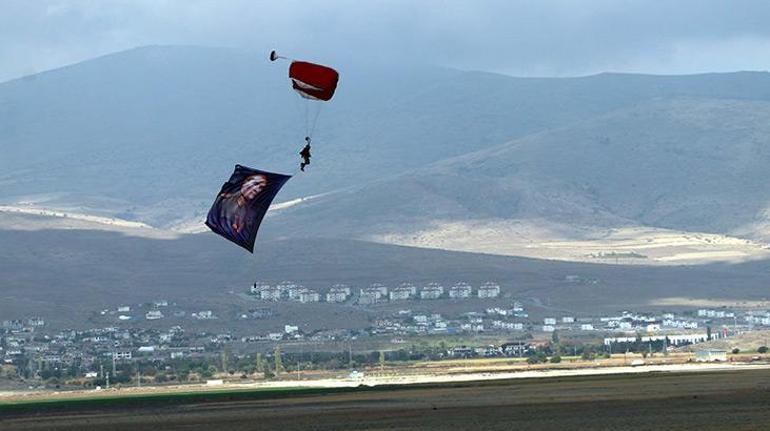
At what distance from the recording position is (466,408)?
69125 mm

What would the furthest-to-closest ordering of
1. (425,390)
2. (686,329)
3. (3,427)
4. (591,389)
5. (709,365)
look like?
Answer: (686,329)
(709,365)
(425,390)
(591,389)
(3,427)

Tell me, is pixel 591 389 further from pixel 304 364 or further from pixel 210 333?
pixel 210 333

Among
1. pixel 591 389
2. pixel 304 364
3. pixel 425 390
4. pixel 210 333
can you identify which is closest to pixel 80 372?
pixel 304 364

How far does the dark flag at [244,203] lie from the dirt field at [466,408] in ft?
37.4

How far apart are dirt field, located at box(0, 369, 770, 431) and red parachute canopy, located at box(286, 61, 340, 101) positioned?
1128cm

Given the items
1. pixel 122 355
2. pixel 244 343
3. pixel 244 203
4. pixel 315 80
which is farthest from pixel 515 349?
pixel 244 203

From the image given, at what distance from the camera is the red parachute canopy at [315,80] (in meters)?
52.2

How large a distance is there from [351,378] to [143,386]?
1747cm

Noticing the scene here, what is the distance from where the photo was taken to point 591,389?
79.9 meters

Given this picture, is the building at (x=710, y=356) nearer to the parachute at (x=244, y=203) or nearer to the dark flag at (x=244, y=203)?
the parachute at (x=244, y=203)

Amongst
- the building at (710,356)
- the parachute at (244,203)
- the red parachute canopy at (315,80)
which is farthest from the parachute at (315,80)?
the building at (710,356)

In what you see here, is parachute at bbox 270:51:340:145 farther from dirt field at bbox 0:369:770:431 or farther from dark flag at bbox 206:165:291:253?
dirt field at bbox 0:369:770:431

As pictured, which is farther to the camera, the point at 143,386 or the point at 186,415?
the point at 143,386

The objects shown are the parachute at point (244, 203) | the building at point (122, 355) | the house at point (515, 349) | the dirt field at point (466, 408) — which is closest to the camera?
the parachute at point (244, 203)
